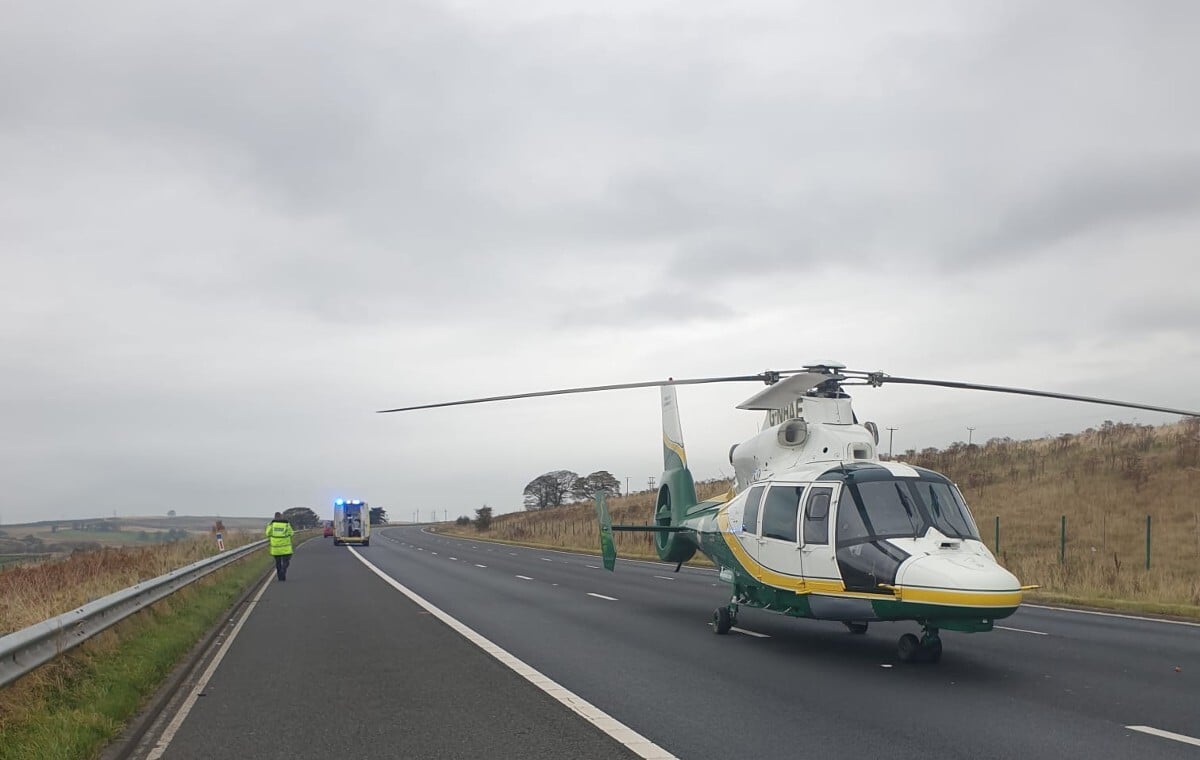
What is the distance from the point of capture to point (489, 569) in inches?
1212

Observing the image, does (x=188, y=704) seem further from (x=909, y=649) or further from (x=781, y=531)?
(x=909, y=649)

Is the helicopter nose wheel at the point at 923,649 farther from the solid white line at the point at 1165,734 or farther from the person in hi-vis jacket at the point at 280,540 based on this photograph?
the person in hi-vis jacket at the point at 280,540

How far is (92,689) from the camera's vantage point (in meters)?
8.89

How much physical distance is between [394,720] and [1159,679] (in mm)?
7619

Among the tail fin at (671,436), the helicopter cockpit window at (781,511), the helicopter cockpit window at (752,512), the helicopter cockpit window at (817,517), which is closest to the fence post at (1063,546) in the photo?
the tail fin at (671,436)

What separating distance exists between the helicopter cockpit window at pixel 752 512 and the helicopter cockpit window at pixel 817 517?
136cm

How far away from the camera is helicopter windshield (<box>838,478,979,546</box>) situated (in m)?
11.0

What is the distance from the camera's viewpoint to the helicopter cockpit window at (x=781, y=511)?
1230cm

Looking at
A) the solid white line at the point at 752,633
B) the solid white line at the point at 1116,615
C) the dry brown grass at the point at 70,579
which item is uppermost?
the dry brown grass at the point at 70,579

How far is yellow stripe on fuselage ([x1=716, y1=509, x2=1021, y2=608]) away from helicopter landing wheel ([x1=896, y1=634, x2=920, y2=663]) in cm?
91

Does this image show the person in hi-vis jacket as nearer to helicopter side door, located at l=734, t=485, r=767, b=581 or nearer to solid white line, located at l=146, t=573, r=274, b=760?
solid white line, located at l=146, t=573, r=274, b=760

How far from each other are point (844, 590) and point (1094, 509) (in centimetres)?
3004

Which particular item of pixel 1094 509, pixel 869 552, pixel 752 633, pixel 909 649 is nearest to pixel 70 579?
pixel 752 633

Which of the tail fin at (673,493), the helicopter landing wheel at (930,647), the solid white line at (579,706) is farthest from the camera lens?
the tail fin at (673,493)
